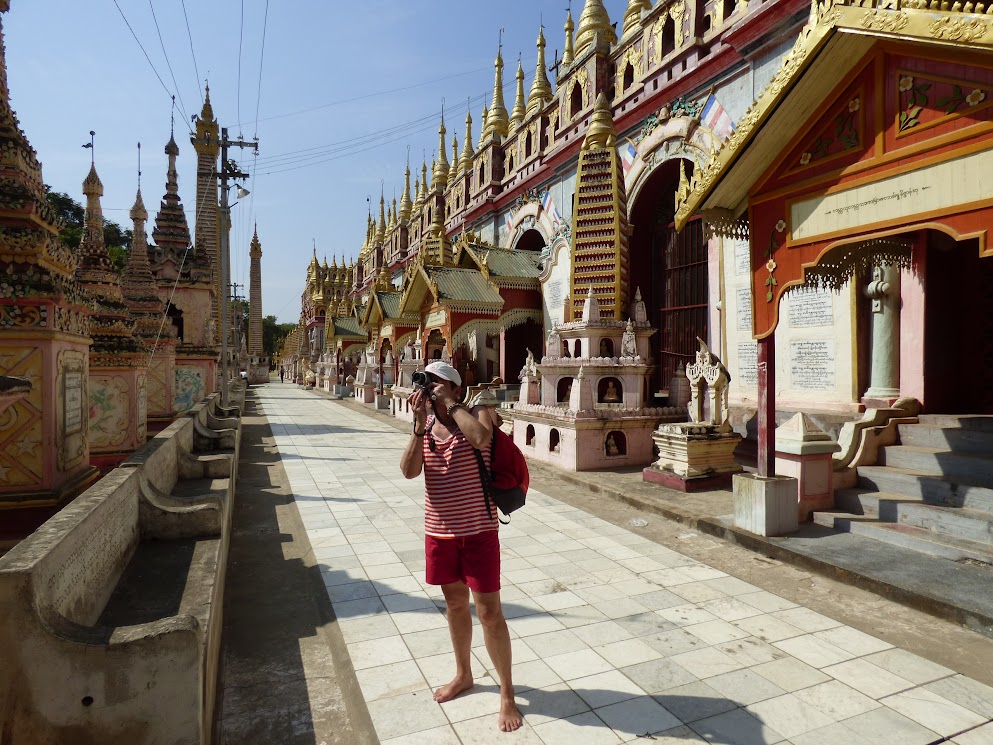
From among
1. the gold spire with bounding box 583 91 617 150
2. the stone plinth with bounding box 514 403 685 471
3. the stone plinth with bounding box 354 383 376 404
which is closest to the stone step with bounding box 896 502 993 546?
the stone plinth with bounding box 514 403 685 471

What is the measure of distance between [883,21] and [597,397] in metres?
7.32

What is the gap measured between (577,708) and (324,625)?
7.18ft

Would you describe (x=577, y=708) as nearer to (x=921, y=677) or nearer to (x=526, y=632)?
(x=526, y=632)

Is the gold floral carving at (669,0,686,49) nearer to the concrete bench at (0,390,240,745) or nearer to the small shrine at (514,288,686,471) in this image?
the small shrine at (514,288,686,471)

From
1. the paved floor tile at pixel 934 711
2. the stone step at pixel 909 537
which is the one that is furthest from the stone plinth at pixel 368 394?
the paved floor tile at pixel 934 711

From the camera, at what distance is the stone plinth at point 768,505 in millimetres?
6312

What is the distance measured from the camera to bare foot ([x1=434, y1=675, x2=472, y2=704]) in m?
3.50

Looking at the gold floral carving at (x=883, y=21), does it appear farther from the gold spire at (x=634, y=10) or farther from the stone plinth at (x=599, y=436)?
the gold spire at (x=634, y=10)

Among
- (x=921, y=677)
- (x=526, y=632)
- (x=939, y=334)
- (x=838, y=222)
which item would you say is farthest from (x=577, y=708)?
(x=939, y=334)

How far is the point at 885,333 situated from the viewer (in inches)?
327

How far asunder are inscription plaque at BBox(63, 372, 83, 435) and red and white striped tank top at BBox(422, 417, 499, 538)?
4.35 meters

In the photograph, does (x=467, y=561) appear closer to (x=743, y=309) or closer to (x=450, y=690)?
(x=450, y=690)

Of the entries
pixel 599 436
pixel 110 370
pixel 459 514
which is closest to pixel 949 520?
pixel 459 514

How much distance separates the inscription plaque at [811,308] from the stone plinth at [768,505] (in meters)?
3.91
